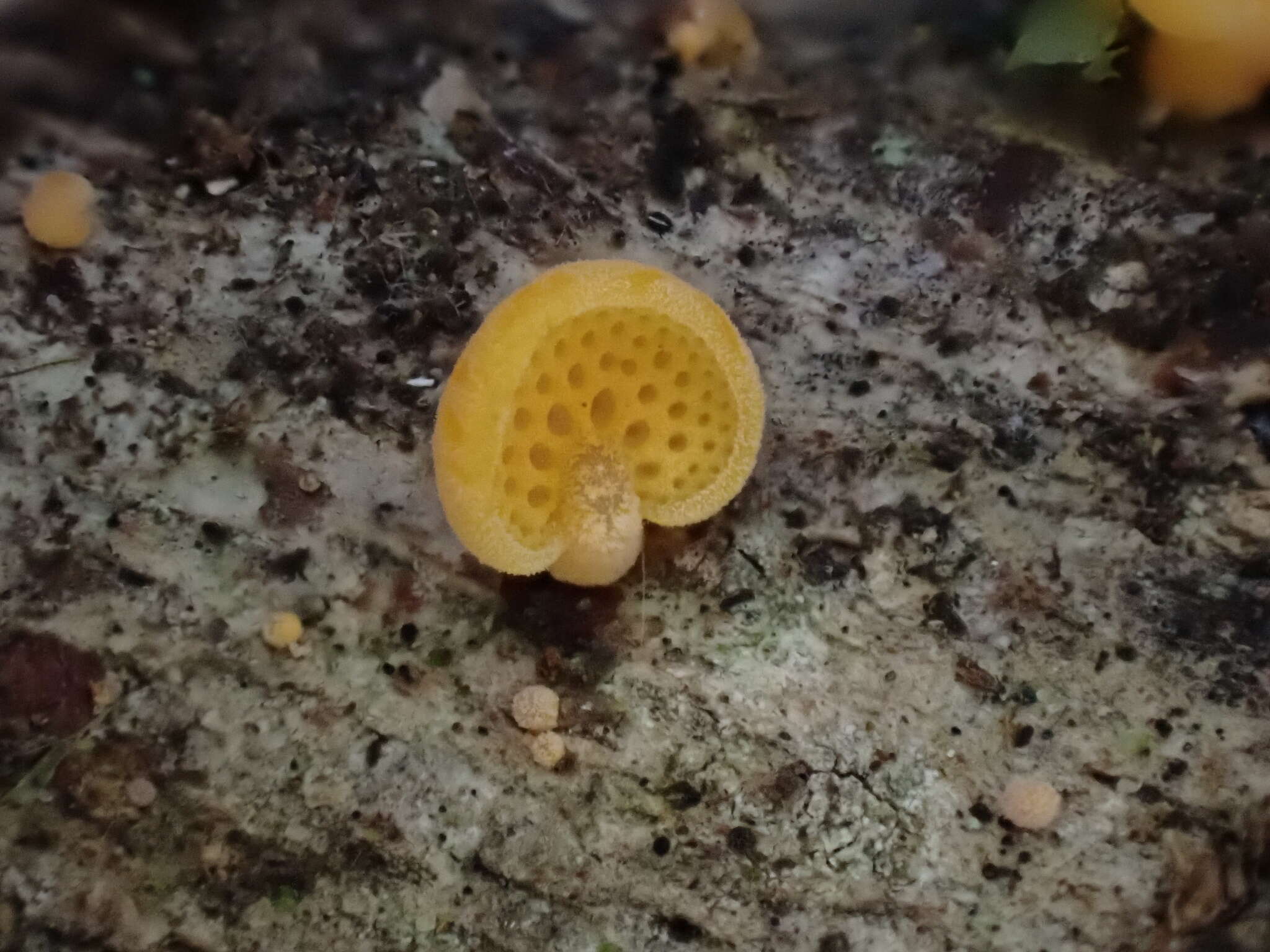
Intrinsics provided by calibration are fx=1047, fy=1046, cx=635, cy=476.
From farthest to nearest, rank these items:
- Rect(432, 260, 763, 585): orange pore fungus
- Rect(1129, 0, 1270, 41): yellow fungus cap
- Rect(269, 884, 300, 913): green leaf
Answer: Rect(269, 884, 300, 913): green leaf
Rect(1129, 0, 1270, 41): yellow fungus cap
Rect(432, 260, 763, 585): orange pore fungus

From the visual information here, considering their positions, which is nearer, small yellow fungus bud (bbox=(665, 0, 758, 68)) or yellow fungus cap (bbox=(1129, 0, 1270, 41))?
yellow fungus cap (bbox=(1129, 0, 1270, 41))

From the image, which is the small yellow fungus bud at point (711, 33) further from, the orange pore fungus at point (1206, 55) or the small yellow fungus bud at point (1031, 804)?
the small yellow fungus bud at point (1031, 804)

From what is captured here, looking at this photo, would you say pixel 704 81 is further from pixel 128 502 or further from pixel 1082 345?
pixel 128 502

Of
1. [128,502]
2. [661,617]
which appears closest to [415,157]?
[128,502]

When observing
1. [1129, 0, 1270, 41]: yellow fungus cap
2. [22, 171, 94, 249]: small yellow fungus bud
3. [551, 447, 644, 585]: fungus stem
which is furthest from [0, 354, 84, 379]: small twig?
[1129, 0, 1270, 41]: yellow fungus cap

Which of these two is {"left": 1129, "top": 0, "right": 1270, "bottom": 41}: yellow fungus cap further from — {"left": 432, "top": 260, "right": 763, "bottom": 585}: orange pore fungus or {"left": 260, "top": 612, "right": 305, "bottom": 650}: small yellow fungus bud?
{"left": 260, "top": 612, "right": 305, "bottom": 650}: small yellow fungus bud

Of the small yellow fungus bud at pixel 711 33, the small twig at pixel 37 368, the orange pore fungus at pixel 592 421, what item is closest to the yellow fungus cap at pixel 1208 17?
the small yellow fungus bud at pixel 711 33
